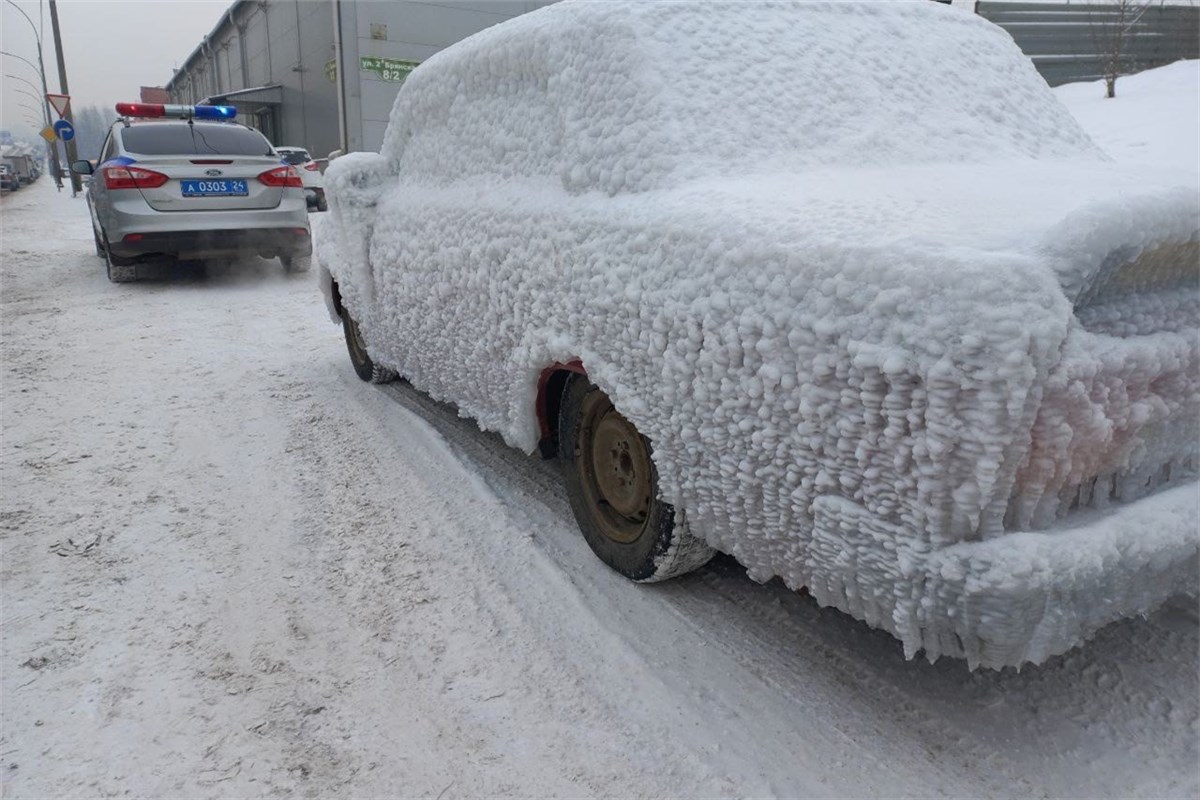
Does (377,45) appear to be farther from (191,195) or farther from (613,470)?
(613,470)

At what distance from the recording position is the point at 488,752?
2.06 meters

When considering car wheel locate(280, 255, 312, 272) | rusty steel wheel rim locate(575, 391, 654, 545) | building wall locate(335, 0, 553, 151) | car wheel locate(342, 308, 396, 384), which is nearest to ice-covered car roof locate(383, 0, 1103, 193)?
rusty steel wheel rim locate(575, 391, 654, 545)

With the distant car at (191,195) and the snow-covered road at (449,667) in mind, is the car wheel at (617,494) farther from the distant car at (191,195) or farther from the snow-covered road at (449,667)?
the distant car at (191,195)

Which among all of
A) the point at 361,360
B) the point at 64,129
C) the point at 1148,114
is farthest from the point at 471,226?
the point at 64,129

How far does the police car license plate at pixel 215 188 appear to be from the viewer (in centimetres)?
780

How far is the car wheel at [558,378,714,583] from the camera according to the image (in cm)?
257

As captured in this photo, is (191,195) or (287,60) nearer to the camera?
(191,195)

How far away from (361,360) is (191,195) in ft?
13.2

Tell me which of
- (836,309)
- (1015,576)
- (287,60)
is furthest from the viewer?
(287,60)

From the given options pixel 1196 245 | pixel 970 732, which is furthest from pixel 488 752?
pixel 1196 245

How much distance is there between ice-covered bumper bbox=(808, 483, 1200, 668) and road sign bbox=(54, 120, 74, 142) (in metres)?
24.6

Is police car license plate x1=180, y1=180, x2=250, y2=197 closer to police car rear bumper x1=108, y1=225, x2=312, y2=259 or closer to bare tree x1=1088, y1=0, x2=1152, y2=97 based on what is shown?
police car rear bumper x1=108, y1=225, x2=312, y2=259

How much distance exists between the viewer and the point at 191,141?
8.34 m

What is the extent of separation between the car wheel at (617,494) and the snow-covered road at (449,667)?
0.45 feet
